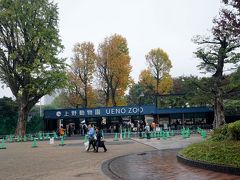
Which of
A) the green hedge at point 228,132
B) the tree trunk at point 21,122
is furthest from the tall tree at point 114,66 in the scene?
the green hedge at point 228,132

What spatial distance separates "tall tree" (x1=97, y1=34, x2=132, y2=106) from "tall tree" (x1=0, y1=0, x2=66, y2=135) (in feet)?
43.3

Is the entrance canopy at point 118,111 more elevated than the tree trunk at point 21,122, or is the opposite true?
the entrance canopy at point 118,111

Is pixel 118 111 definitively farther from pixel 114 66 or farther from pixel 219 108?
pixel 219 108

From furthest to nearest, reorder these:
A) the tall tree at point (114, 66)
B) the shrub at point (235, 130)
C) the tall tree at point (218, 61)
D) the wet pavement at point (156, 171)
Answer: the tall tree at point (114, 66) < the tall tree at point (218, 61) < the shrub at point (235, 130) < the wet pavement at point (156, 171)

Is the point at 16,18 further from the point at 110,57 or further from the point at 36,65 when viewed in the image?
the point at 110,57

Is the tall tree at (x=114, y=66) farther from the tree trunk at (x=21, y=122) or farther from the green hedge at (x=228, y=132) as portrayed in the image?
the green hedge at (x=228, y=132)

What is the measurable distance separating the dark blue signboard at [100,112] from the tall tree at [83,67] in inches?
210

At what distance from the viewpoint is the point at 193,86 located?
37.9m

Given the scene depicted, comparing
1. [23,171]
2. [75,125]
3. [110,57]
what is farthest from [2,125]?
[23,171]

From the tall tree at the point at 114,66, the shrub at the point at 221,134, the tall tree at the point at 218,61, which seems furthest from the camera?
the tall tree at the point at 114,66

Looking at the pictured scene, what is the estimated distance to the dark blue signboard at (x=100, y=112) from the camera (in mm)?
45938

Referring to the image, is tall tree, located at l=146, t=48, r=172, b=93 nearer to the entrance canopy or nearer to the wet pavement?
the entrance canopy

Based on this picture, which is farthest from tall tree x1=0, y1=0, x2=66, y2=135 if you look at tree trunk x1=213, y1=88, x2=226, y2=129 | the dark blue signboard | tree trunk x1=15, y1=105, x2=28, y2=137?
tree trunk x1=213, y1=88, x2=226, y2=129

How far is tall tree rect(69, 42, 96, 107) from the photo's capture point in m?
51.5
